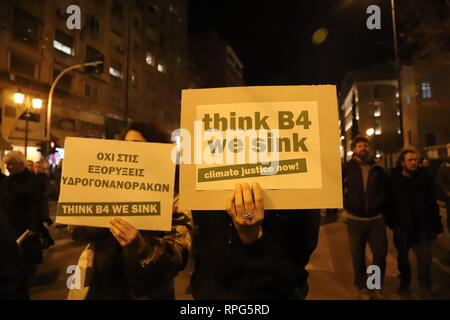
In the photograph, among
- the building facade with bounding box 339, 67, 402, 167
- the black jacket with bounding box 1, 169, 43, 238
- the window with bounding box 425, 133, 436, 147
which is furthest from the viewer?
the building facade with bounding box 339, 67, 402, 167

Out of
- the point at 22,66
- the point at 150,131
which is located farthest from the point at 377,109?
the point at 150,131

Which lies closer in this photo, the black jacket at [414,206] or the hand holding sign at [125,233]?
the hand holding sign at [125,233]

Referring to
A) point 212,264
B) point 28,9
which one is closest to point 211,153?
point 212,264

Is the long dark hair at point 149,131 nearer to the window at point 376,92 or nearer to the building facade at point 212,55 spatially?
the window at point 376,92

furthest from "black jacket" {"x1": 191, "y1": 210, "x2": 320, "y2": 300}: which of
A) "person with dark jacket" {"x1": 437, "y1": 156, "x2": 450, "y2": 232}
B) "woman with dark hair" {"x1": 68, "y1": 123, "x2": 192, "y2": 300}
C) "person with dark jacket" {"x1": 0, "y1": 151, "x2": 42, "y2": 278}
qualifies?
"person with dark jacket" {"x1": 437, "y1": 156, "x2": 450, "y2": 232}

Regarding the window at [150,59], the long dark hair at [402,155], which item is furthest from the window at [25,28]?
the long dark hair at [402,155]

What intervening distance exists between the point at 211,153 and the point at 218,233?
392 mm

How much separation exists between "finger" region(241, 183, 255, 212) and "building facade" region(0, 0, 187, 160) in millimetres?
14459

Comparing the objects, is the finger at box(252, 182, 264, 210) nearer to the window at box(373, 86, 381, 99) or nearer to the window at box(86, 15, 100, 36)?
the window at box(86, 15, 100, 36)

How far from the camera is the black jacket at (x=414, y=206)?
3973 millimetres

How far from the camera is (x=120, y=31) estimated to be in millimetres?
31484

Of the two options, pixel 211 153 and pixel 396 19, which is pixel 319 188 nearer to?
pixel 211 153

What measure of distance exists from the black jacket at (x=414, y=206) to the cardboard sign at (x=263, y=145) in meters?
3.23

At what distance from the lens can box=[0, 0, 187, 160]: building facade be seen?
64.7ft
